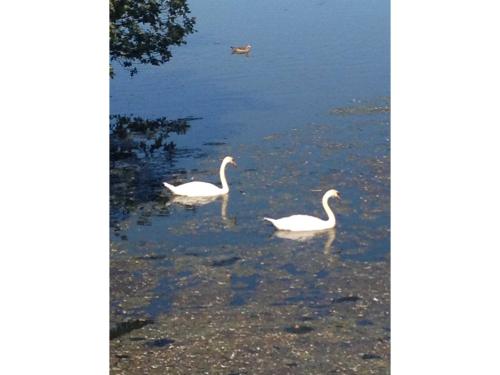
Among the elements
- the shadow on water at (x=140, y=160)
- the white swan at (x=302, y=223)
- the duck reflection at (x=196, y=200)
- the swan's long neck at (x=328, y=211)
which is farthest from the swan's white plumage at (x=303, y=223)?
the shadow on water at (x=140, y=160)

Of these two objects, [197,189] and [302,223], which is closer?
[302,223]

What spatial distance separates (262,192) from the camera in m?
24.8

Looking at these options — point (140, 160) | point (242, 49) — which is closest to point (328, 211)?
point (140, 160)

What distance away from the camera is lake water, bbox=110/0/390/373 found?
19.5m

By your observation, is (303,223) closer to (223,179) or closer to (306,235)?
(306,235)

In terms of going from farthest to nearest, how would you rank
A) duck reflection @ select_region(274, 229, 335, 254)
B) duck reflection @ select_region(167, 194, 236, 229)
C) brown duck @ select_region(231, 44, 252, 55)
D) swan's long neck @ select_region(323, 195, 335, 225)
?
brown duck @ select_region(231, 44, 252, 55)
duck reflection @ select_region(167, 194, 236, 229)
swan's long neck @ select_region(323, 195, 335, 225)
duck reflection @ select_region(274, 229, 335, 254)

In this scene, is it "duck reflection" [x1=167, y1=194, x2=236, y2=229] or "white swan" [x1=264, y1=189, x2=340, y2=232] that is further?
"duck reflection" [x1=167, y1=194, x2=236, y2=229]

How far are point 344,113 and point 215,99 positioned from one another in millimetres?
3773

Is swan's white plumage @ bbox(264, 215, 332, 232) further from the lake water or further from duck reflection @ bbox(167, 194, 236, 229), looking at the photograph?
duck reflection @ bbox(167, 194, 236, 229)

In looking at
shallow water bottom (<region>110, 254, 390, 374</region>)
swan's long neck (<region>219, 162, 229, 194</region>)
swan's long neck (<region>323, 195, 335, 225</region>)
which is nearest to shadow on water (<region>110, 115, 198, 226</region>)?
swan's long neck (<region>219, 162, 229, 194</region>)

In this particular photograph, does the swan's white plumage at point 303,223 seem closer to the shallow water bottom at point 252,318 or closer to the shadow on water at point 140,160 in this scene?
the shallow water bottom at point 252,318

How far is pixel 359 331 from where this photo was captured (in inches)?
733
